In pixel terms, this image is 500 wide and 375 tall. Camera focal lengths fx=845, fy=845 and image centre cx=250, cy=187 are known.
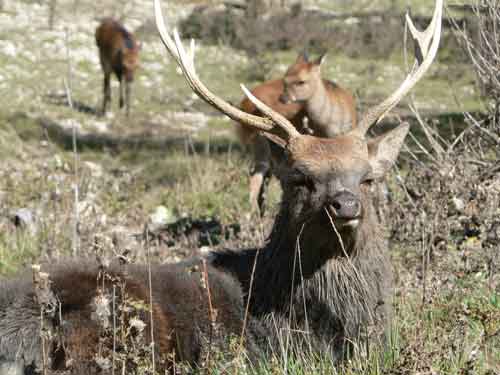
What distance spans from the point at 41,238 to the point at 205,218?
178 cm

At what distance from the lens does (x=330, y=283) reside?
421 centimetres

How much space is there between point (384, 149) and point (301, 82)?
6457 mm

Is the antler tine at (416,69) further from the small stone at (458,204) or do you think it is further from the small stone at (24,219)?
the small stone at (24,219)

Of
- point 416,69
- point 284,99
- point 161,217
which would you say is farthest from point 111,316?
point 284,99

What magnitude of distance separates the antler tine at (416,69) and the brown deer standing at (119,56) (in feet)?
33.3

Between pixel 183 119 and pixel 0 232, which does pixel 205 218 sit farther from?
pixel 183 119

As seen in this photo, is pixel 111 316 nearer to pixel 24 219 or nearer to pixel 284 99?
pixel 24 219

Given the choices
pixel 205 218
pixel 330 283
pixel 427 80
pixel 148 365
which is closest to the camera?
pixel 148 365

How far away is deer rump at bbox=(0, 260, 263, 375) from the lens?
11.9 feet

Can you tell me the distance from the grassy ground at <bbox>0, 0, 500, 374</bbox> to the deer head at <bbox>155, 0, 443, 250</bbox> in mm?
631

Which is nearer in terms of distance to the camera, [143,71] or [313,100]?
[313,100]

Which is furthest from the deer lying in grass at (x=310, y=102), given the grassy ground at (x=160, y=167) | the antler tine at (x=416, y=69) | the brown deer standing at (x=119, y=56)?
the antler tine at (x=416, y=69)

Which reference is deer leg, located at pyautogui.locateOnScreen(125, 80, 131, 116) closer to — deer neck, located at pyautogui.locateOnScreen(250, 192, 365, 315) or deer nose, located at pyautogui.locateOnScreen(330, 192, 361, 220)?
deer neck, located at pyautogui.locateOnScreen(250, 192, 365, 315)

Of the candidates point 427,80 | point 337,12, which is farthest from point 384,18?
point 427,80
